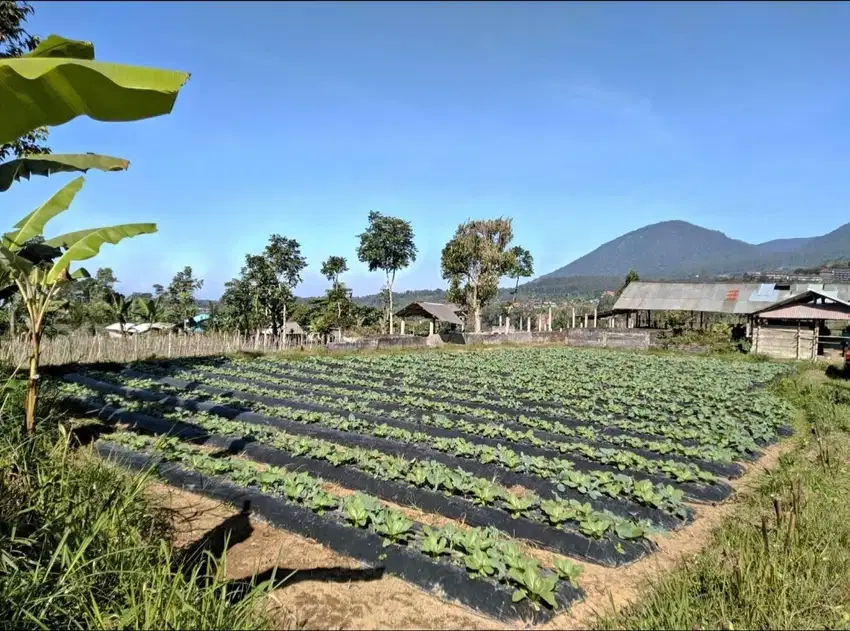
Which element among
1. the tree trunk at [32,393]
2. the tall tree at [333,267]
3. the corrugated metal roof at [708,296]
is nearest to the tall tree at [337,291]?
the tall tree at [333,267]

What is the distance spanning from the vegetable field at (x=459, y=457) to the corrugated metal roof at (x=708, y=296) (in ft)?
59.0

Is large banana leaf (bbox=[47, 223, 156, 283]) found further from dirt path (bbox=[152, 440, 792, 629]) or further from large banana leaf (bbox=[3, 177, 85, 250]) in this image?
dirt path (bbox=[152, 440, 792, 629])

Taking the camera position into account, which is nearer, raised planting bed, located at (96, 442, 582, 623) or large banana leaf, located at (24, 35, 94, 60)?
large banana leaf, located at (24, 35, 94, 60)

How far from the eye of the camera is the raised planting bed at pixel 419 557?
314cm

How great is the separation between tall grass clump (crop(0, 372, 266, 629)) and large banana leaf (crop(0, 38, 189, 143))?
2.20m

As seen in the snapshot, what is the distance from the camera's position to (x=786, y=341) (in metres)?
22.4

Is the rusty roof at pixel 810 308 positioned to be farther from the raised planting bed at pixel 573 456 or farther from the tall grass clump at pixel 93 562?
the tall grass clump at pixel 93 562

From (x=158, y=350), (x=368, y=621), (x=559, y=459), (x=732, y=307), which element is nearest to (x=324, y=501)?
(x=368, y=621)

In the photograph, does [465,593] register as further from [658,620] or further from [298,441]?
[298,441]

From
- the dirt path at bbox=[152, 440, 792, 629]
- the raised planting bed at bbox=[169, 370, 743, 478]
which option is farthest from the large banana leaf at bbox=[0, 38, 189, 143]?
the raised planting bed at bbox=[169, 370, 743, 478]

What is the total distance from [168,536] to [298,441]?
2599 mm

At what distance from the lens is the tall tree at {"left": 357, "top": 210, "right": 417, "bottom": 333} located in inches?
1375

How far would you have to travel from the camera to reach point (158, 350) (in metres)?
16.1

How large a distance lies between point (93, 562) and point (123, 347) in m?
14.5
